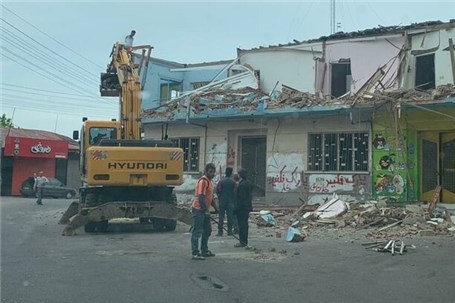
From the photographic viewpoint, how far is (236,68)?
83.8 ft

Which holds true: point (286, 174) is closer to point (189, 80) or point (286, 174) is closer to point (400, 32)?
point (400, 32)

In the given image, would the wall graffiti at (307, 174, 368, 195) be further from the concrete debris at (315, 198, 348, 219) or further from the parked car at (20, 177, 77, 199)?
the parked car at (20, 177, 77, 199)

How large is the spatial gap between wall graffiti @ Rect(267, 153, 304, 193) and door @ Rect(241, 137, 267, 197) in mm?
811

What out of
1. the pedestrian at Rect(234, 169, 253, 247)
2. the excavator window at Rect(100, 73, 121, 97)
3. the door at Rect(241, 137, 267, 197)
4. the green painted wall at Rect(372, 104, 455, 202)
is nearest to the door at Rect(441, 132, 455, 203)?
the green painted wall at Rect(372, 104, 455, 202)

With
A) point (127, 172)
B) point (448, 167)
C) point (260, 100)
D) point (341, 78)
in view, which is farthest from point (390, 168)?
point (127, 172)

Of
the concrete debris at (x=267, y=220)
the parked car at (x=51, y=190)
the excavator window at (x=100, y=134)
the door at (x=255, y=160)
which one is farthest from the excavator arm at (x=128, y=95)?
the parked car at (x=51, y=190)

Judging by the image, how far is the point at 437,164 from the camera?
63.3 ft

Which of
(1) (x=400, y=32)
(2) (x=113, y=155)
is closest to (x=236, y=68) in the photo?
(1) (x=400, y=32)

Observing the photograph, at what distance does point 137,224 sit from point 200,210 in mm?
7826

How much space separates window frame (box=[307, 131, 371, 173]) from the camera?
2022cm

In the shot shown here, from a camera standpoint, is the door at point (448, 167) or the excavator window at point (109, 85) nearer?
the excavator window at point (109, 85)

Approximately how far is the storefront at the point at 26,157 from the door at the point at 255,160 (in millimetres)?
24757

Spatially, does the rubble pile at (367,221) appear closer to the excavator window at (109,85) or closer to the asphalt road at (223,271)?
the asphalt road at (223,271)

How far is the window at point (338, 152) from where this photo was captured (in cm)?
2028
